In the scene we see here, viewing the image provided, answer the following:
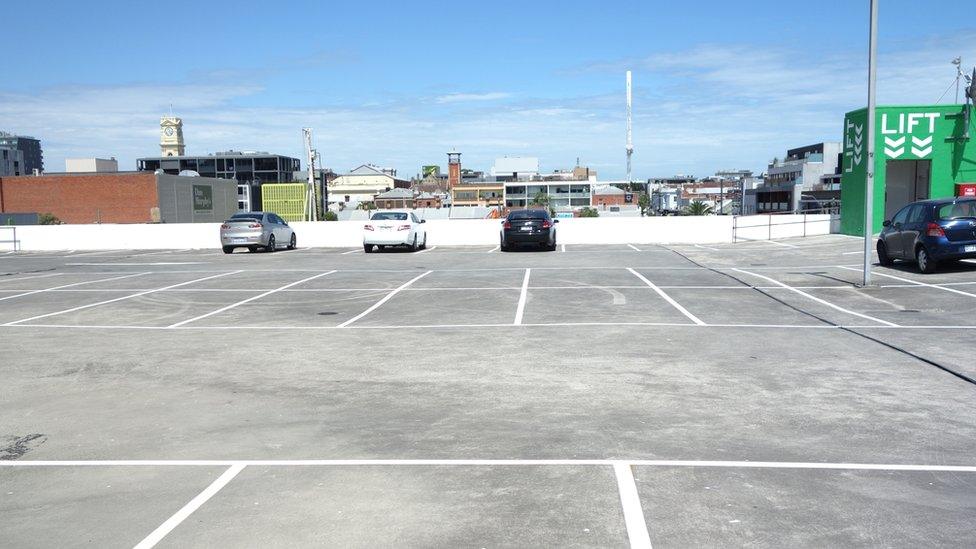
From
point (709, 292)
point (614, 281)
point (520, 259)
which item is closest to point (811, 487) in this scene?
point (709, 292)

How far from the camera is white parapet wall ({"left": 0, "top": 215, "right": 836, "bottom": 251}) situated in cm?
3722

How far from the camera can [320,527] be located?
4.83 meters

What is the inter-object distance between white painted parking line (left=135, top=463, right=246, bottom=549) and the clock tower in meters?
195

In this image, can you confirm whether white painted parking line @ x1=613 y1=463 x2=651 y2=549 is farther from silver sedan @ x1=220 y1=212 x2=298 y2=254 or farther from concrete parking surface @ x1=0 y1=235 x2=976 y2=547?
silver sedan @ x1=220 y1=212 x2=298 y2=254

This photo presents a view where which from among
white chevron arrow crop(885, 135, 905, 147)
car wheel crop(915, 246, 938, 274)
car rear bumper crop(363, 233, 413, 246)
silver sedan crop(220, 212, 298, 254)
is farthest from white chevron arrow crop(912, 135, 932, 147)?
silver sedan crop(220, 212, 298, 254)

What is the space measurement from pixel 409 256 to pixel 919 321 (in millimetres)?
18894

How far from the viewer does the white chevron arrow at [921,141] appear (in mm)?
28234

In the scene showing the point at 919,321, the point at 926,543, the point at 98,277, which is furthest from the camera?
the point at 98,277

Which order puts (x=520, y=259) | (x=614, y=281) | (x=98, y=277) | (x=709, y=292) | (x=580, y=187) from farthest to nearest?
(x=580, y=187) → (x=520, y=259) → (x=98, y=277) → (x=614, y=281) → (x=709, y=292)

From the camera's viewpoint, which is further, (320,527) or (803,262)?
(803,262)

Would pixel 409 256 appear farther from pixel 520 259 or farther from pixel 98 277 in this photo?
pixel 98 277

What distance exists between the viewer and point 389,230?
30.2 meters

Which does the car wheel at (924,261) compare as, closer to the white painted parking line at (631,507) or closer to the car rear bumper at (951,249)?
the car rear bumper at (951,249)

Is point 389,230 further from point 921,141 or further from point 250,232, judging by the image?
point 921,141
